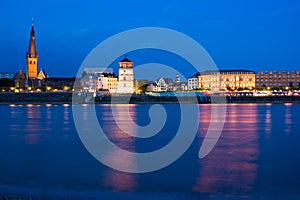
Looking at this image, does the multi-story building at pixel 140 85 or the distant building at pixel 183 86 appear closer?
the multi-story building at pixel 140 85

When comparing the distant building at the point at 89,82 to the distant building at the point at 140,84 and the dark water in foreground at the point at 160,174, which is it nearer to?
the distant building at the point at 140,84

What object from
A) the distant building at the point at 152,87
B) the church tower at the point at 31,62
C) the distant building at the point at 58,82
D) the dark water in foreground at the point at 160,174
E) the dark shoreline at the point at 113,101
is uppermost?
the church tower at the point at 31,62

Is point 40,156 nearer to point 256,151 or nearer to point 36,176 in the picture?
point 36,176

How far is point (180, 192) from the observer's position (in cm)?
708

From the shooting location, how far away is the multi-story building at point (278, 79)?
117 m

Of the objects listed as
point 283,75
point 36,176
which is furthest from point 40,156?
point 283,75

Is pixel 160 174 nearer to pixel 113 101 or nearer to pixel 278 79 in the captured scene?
pixel 113 101

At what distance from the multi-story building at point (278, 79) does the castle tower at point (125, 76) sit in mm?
41195

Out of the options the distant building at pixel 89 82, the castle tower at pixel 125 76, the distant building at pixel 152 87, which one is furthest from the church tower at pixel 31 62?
the distant building at pixel 152 87

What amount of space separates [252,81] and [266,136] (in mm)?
102414

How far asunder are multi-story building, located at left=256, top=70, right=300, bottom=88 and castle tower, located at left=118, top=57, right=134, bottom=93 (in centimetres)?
4119

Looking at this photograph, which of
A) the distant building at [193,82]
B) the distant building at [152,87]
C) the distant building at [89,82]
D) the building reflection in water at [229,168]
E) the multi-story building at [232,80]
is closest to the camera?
the building reflection in water at [229,168]

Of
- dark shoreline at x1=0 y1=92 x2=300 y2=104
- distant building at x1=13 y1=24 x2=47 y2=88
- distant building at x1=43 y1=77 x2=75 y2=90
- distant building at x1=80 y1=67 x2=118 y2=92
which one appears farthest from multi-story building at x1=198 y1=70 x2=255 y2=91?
dark shoreline at x1=0 y1=92 x2=300 y2=104

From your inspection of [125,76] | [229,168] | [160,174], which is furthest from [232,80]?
[160,174]
